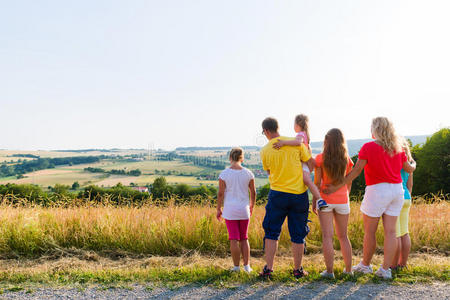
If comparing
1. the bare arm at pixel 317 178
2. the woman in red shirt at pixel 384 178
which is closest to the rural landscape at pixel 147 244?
the woman in red shirt at pixel 384 178

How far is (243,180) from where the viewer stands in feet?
14.8

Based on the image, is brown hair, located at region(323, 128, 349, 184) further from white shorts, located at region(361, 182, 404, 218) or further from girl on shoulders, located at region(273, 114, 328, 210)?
white shorts, located at region(361, 182, 404, 218)

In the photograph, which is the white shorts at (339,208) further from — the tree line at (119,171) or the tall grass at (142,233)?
the tree line at (119,171)

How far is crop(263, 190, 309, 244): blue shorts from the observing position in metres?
4.06

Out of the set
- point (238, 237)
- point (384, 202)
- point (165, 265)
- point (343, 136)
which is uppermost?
point (343, 136)

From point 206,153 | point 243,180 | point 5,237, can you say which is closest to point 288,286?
point 243,180

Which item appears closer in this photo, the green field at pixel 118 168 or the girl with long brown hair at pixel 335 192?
the girl with long brown hair at pixel 335 192

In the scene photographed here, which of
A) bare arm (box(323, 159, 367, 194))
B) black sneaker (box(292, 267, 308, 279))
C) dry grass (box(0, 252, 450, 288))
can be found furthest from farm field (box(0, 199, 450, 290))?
bare arm (box(323, 159, 367, 194))

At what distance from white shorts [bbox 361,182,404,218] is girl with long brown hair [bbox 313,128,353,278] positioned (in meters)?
0.30

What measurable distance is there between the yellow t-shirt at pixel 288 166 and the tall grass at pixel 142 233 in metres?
2.47

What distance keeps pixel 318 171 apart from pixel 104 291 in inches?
122

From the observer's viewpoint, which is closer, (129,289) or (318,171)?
(129,289)

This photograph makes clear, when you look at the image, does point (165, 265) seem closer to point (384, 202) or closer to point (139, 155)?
point (384, 202)

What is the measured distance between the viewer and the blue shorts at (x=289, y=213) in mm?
4059
